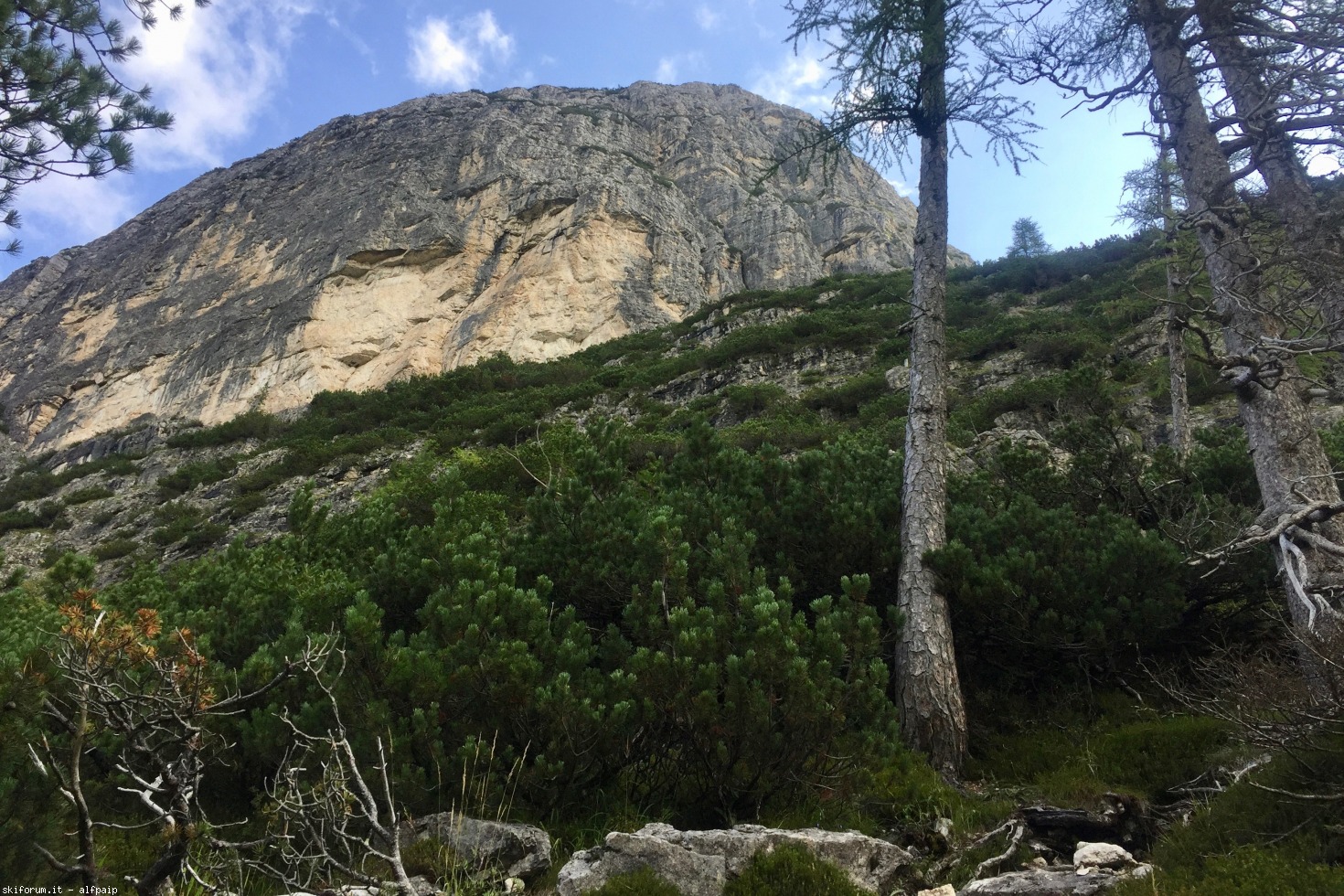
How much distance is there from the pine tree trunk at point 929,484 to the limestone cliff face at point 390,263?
61.9 feet

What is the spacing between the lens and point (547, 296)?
32.5 metres

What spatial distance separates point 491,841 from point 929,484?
4087 mm

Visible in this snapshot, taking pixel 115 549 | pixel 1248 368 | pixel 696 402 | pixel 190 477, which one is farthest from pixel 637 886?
pixel 190 477

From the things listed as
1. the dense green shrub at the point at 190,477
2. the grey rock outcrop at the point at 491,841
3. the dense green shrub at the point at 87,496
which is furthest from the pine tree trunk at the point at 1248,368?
the dense green shrub at the point at 87,496

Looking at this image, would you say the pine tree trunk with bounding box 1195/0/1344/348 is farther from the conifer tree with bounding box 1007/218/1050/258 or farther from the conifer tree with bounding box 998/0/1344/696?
the conifer tree with bounding box 1007/218/1050/258

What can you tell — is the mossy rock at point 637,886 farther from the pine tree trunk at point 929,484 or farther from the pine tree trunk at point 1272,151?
the pine tree trunk at point 1272,151

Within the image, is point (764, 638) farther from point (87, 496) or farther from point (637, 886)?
point (87, 496)

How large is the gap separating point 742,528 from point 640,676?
1740 mm

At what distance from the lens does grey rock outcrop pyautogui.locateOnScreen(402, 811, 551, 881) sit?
3562mm

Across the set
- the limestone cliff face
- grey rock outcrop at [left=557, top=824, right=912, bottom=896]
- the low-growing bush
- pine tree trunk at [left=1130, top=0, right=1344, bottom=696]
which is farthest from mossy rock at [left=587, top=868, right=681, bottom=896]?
the limestone cliff face

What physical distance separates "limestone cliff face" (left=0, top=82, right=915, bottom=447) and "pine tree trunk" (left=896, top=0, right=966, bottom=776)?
18866mm

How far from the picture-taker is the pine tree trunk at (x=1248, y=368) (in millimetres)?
4188

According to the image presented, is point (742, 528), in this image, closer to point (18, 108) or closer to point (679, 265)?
point (18, 108)

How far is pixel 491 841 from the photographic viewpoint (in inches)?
143
